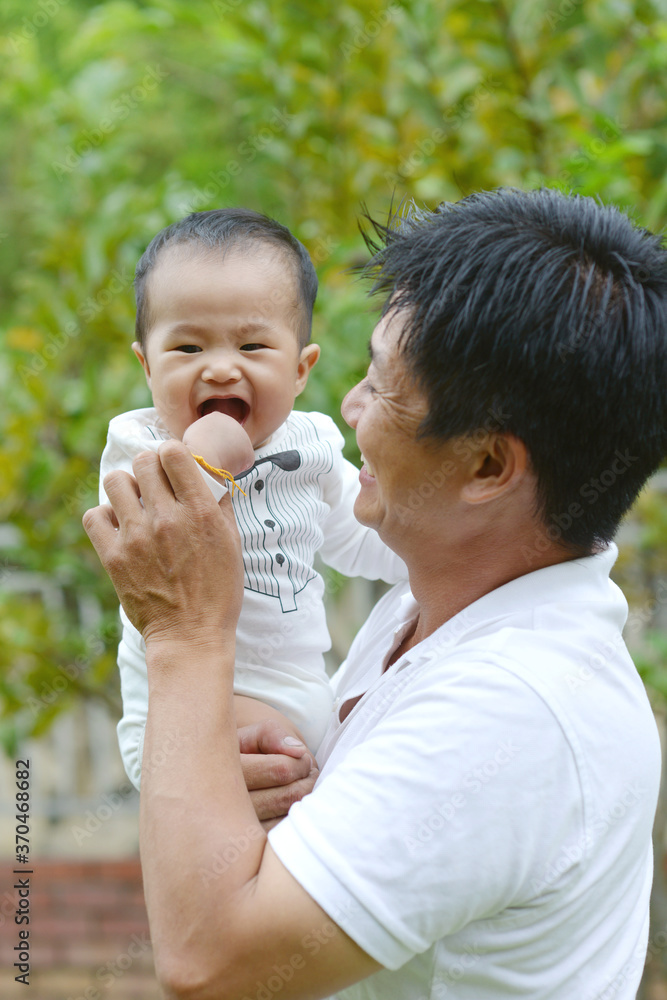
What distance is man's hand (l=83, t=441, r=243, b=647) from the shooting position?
1.20m

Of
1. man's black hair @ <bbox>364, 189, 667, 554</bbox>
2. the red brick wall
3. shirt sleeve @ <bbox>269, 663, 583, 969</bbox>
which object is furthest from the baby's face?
the red brick wall

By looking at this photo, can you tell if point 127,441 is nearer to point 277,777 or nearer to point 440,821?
point 277,777

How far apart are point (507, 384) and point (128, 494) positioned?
21.8 inches

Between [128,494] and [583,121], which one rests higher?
[583,121]

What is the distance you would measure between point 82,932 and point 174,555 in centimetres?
321

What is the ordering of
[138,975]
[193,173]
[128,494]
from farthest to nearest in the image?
[193,173]
[138,975]
[128,494]

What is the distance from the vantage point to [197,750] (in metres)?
1.08

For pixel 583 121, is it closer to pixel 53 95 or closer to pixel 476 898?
pixel 53 95

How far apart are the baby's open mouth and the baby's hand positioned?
0.44 ft

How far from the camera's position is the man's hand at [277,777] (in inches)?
51.3

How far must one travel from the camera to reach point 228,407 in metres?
1.53

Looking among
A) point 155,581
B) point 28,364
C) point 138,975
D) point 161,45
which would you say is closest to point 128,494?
point 155,581

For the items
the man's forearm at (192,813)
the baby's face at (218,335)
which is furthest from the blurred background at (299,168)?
the man's forearm at (192,813)

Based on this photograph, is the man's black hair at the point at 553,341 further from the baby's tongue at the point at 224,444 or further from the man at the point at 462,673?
the baby's tongue at the point at 224,444
